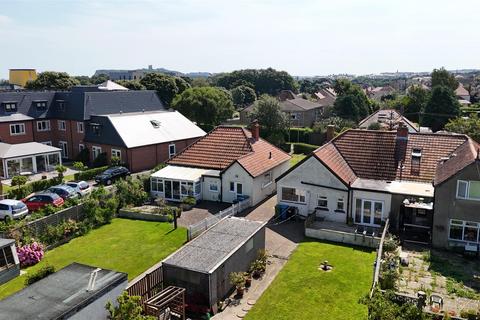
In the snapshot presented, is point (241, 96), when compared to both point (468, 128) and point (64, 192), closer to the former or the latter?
point (468, 128)

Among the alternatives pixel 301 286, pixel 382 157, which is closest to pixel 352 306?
pixel 301 286

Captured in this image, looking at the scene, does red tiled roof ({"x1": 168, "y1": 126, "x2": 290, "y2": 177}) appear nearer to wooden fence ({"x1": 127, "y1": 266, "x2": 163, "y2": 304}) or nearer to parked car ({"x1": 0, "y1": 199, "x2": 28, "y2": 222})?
parked car ({"x1": 0, "y1": 199, "x2": 28, "y2": 222})

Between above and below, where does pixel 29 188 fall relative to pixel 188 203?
above

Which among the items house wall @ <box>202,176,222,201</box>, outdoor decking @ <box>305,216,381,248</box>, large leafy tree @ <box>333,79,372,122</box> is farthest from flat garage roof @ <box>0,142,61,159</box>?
large leafy tree @ <box>333,79,372,122</box>

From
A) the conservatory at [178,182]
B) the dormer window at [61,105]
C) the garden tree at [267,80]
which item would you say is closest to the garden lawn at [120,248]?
the conservatory at [178,182]

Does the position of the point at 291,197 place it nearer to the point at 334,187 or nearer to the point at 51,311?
the point at 334,187

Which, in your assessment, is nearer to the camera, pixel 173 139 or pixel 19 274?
pixel 19 274

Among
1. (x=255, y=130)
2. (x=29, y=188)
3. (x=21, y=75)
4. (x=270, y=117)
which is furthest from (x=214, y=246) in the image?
(x=21, y=75)
